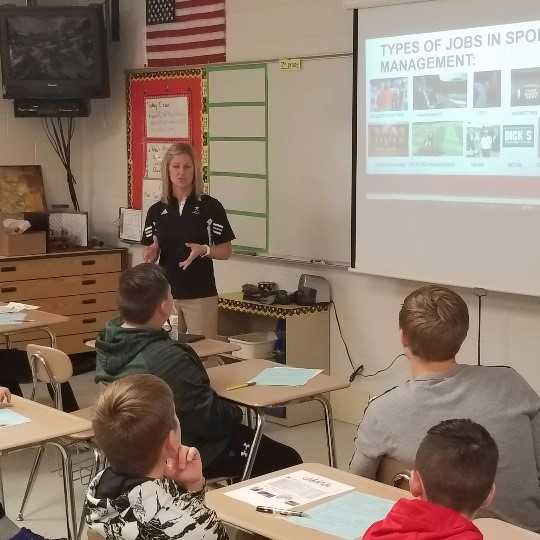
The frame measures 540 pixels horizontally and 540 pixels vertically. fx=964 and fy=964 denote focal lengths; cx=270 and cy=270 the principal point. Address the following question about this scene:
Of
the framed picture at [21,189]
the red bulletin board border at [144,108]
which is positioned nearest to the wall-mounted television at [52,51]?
the red bulletin board border at [144,108]

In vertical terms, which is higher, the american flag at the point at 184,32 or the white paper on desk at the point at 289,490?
the american flag at the point at 184,32

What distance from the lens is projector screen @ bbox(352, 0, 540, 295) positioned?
4.50 m

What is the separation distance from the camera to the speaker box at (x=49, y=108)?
22.7 ft

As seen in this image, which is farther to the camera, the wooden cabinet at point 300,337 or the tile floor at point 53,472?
the wooden cabinet at point 300,337

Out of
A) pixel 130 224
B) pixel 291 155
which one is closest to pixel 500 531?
pixel 291 155

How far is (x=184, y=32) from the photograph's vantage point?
6.51 metres

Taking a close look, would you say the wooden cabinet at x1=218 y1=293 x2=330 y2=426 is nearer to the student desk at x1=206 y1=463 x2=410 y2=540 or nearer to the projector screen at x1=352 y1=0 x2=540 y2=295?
the projector screen at x1=352 y1=0 x2=540 y2=295

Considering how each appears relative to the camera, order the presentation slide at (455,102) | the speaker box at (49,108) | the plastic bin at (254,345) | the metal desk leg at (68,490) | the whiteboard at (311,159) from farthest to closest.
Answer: the speaker box at (49,108) < the plastic bin at (254,345) < the whiteboard at (311,159) < the presentation slide at (455,102) < the metal desk leg at (68,490)

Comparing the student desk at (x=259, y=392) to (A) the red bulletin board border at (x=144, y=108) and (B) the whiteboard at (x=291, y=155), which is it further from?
(A) the red bulletin board border at (x=144, y=108)

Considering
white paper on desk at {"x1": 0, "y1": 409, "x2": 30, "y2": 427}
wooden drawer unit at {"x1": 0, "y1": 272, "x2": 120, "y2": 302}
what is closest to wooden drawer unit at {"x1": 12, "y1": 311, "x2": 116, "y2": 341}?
wooden drawer unit at {"x1": 0, "y1": 272, "x2": 120, "y2": 302}

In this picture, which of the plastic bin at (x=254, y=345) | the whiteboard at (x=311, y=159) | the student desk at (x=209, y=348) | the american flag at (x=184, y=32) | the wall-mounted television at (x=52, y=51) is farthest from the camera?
the wall-mounted television at (x=52, y=51)

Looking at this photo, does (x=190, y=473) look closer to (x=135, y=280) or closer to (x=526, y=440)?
(x=526, y=440)

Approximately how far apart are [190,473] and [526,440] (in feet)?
3.11

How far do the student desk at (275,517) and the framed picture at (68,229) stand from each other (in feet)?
15.6
